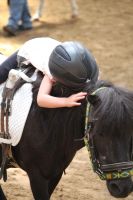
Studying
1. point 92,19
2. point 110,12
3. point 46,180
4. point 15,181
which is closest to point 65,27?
point 92,19

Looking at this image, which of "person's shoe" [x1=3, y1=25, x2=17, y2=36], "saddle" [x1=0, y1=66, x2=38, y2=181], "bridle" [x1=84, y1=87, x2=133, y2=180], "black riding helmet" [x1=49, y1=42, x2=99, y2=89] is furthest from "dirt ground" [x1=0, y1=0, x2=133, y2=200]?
"black riding helmet" [x1=49, y1=42, x2=99, y2=89]

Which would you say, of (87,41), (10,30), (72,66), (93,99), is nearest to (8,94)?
(72,66)

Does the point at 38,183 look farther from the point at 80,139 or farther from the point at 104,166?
the point at 104,166

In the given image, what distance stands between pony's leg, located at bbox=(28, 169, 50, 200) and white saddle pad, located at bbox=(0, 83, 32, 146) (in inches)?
7.2

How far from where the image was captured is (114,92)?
1846mm

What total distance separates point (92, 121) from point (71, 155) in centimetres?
40

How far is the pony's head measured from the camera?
5.84ft

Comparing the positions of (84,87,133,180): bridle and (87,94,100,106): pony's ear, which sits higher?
(87,94,100,106): pony's ear

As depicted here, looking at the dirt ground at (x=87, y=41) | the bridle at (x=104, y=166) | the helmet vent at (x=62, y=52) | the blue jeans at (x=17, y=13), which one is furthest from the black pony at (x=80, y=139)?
the blue jeans at (x=17, y=13)

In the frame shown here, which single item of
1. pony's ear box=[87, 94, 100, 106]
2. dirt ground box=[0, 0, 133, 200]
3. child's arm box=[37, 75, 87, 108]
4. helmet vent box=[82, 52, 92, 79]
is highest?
helmet vent box=[82, 52, 92, 79]

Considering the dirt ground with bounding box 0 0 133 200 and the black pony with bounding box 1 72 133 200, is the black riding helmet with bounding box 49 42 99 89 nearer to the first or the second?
the black pony with bounding box 1 72 133 200

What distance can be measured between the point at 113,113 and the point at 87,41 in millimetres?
A: 4471

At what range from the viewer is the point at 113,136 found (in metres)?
1.79

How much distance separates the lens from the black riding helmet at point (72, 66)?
76.3 inches
